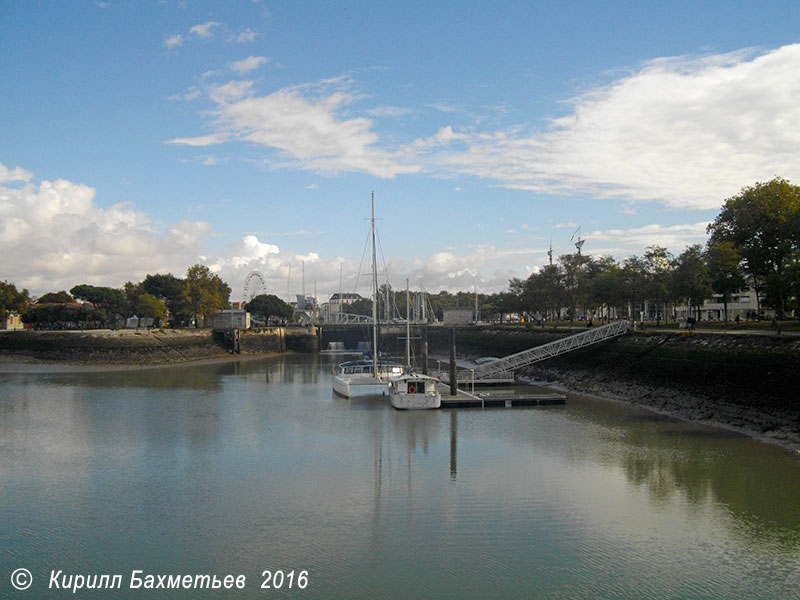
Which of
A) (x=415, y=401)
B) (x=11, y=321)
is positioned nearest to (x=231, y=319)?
(x=11, y=321)

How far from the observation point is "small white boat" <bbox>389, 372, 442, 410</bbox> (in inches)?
1624

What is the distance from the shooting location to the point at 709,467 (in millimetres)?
26000

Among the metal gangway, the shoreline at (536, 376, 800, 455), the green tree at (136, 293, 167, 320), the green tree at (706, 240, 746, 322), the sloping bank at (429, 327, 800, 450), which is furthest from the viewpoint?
the green tree at (136, 293, 167, 320)

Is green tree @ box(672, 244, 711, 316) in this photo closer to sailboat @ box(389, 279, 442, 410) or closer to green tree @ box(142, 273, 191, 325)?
sailboat @ box(389, 279, 442, 410)

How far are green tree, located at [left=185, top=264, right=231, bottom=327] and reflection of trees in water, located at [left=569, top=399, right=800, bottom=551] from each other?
83701mm

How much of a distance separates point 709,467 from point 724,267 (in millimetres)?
38729

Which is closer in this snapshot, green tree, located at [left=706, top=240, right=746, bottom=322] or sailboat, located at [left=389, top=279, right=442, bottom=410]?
sailboat, located at [left=389, top=279, right=442, bottom=410]

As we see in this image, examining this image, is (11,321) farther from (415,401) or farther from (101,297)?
(415,401)

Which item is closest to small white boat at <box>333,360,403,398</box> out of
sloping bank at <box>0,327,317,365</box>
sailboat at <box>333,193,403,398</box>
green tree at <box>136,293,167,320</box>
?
sailboat at <box>333,193,403,398</box>

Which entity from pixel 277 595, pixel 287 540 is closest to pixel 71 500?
pixel 287 540

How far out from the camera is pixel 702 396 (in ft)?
123

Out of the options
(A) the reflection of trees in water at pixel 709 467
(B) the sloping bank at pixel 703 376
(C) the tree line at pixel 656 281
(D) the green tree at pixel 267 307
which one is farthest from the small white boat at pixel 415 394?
(D) the green tree at pixel 267 307

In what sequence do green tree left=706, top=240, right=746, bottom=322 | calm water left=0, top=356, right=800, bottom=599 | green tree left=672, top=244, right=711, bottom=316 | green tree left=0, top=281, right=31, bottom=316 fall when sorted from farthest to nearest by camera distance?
1. green tree left=0, top=281, right=31, bottom=316
2. green tree left=706, top=240, right=746, bottom=322
3. green tree left=672, top=244, right=711, bottom=316
4. calm water left=0, top=356, right=800, bottom=599

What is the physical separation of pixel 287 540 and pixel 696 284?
160 ft
